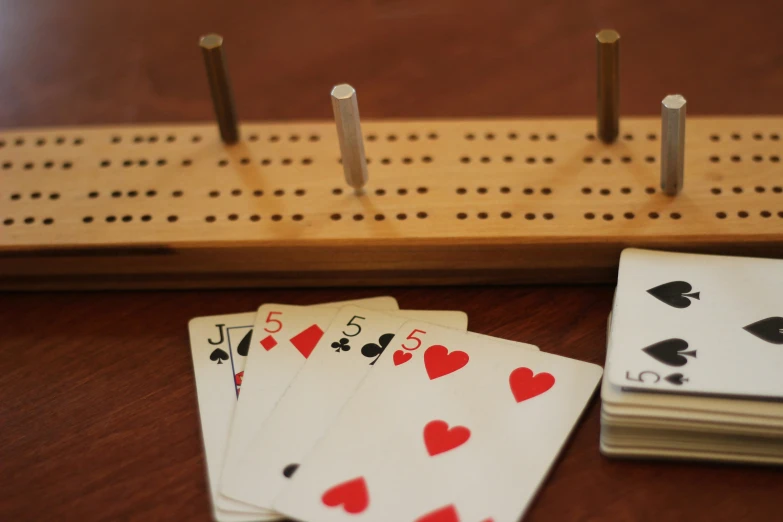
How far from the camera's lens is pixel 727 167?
1.11 m

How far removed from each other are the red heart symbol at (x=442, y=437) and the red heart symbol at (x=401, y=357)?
0.09m

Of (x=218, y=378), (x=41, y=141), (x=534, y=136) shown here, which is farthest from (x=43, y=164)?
(x=534, y=136)

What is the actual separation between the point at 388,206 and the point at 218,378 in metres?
0.28

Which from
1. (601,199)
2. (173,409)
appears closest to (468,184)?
(601,199)

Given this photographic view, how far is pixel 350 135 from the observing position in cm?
106

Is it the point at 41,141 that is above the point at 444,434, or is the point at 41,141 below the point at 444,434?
above

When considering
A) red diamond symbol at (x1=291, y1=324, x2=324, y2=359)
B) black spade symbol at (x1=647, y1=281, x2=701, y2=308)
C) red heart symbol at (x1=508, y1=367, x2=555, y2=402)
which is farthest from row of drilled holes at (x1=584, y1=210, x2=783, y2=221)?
red diamond symbol at (x1=291, y1=324, x2=324, y2=359)

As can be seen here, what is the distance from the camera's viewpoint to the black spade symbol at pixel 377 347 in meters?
1.00

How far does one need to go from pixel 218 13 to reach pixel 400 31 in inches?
12.8

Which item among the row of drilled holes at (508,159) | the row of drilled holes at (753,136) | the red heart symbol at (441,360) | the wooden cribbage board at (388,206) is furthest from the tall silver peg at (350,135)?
the row of drilled holes at (753,136)

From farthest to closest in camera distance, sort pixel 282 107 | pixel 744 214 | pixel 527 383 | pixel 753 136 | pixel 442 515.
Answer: pixel 282 107
pixel 753 136
pixel 744 214
pixel 527 383
pixel 442 515

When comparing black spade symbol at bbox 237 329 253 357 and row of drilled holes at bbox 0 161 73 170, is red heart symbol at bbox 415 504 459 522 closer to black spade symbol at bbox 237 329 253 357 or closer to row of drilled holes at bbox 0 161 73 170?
black spade symbol at bbox 237 329 253 357

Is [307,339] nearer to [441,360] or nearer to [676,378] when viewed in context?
[441,360]

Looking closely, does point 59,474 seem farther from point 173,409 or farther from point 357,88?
point 357,88
